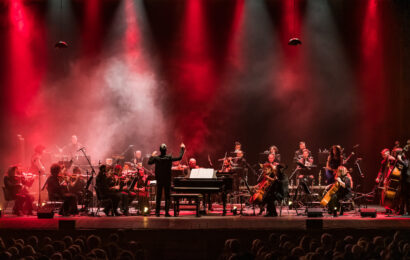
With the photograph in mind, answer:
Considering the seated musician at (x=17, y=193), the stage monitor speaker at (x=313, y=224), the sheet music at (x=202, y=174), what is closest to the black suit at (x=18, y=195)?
the seated musician at (x=17, y=193)

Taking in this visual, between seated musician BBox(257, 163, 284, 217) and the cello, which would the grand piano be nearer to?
seated musician BBox(257, 163, 284, 217)

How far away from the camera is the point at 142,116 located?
1667 cm

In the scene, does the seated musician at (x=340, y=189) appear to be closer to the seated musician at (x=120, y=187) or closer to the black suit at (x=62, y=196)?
the seated musician at (x=120, y=187)

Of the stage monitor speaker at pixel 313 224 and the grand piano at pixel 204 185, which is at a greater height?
the grand piano at pixel 204 185

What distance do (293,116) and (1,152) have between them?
9.68 meters

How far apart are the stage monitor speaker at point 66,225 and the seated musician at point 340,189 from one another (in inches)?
217

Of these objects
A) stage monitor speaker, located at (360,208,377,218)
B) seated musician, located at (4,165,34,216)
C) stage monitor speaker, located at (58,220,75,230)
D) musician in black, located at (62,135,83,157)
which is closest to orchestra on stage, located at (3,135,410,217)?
seated musician, located at (4,165,34,216)

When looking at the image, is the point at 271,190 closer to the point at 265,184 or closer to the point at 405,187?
the point at 265,184

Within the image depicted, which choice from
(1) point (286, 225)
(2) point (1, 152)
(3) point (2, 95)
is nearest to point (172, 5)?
(3) point (2, 95)

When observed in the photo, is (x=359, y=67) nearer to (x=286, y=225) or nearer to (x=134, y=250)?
(x=286, y=225)

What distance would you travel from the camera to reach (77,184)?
12.5 meters

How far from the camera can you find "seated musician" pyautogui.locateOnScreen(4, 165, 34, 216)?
1119 centimetres

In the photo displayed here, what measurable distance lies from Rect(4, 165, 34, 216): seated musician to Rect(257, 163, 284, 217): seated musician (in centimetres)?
541

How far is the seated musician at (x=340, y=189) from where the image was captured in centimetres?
1070
